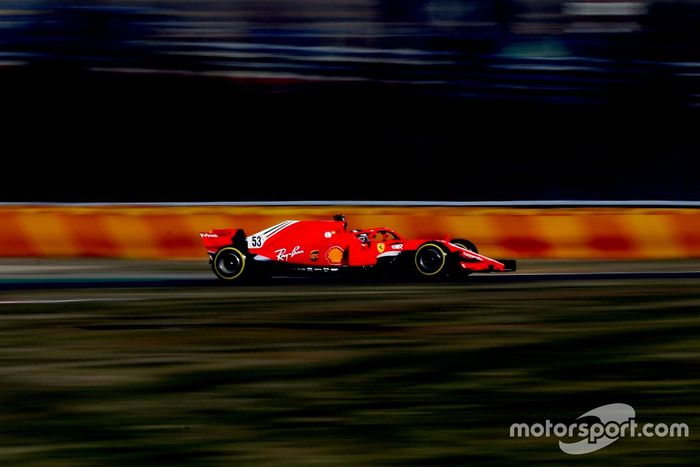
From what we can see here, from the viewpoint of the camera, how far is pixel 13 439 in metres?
6.31

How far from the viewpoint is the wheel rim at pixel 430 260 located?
43.7 ft

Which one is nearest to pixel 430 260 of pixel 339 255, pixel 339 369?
pixel 339 255

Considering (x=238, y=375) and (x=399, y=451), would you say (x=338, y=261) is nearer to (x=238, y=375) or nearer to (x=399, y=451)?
(x=238, y=375)


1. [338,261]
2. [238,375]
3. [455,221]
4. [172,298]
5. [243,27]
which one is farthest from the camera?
[243,27]

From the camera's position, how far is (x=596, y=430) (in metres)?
6.39

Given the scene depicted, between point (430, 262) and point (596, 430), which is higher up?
point (430, 262)

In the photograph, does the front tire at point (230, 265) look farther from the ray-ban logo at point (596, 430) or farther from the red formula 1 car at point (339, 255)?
the ray-ban logo at point (596, 430)

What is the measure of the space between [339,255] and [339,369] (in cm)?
528

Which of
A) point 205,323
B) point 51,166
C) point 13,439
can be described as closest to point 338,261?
point 205,323

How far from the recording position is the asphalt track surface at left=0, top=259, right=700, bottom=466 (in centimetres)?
614

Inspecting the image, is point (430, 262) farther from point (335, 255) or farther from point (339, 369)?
point (339, 369)

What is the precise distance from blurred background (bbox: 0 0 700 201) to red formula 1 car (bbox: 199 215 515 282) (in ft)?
26.1

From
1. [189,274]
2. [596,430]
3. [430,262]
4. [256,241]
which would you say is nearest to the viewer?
[596,430]

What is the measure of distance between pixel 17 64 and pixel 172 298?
10.8 m
